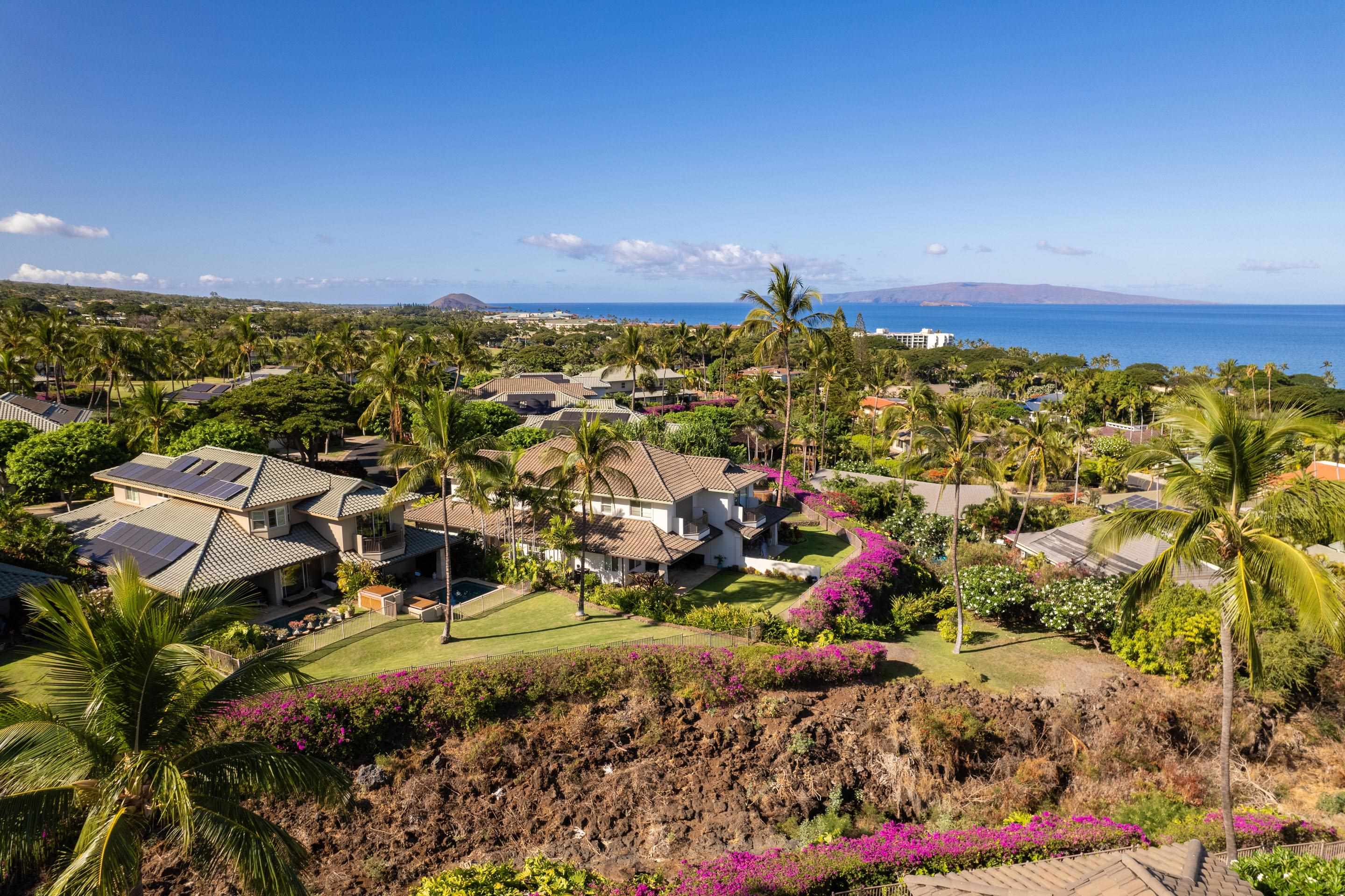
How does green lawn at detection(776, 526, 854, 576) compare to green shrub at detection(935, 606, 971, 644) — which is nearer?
green shrub at detection(935, 606, 971, 644)

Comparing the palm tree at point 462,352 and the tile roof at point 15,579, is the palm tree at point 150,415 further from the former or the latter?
the palm tree at point 462,352

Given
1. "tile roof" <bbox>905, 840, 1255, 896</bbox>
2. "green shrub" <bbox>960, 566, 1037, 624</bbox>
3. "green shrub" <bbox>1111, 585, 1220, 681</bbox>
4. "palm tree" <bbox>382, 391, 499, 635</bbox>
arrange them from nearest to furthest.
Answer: "tile roof" <bbox>905, 840, 1255, 896</bbox>
"palm tree" <bbox>382, 391, 499, 635</bbox>
"green shrub" <bbox>1111, 585, 1220, 681</bbox>
"green shrub" <bbox>960, 566, 1037, 624</bbox>

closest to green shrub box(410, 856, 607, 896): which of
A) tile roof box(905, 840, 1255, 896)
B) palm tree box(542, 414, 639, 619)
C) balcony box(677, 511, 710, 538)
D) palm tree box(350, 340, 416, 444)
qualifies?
tile roof box(905, 840, 1255, 896)

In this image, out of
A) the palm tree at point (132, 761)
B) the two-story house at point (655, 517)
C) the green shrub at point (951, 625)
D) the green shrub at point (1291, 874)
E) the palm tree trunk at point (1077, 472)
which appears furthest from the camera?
the palm tree trunk at point (1077, 472)

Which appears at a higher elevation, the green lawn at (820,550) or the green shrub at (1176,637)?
the green shrub at (1176,637)

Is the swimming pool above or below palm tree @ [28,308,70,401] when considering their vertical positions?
below

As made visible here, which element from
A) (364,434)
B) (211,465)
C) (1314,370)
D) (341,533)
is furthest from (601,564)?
(1314,370)

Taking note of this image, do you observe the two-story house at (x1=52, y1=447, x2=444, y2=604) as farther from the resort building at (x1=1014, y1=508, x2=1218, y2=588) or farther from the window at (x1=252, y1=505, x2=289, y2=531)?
the resort building at (x1=1014, y1=508, x2=1218, y2=588)

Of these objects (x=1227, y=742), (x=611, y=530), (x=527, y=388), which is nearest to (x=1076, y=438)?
(x=611, y=530)

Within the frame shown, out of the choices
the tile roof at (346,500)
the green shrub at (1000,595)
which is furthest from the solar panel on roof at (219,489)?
the green shrub at (1000,595)
